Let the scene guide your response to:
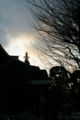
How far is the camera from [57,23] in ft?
40.2

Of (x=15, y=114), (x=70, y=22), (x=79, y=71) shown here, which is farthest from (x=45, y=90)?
(x=70, y=22)

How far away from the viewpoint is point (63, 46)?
12531mm

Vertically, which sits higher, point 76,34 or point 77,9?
point 77,9

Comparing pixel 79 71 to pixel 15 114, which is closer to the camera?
pixel 79 71

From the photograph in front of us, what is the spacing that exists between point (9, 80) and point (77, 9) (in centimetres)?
557

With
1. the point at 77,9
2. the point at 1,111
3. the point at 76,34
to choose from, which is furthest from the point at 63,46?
the point at 1,111

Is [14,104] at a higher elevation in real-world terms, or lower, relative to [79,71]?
lower

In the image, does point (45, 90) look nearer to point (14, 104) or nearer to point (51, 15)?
point (14, 104)

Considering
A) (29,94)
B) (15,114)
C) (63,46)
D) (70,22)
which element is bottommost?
(15,114)

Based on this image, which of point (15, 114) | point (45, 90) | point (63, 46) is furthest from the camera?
point (45, 90)

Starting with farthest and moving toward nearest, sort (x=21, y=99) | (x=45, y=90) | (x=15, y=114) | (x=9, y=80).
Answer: (x=45, y=90) → (x=15, y=114) → (x=21, y=99) → (x=9, y=80)

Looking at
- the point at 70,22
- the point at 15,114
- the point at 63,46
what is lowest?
the point at 15,114

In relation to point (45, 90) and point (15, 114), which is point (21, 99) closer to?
point (15, 114)

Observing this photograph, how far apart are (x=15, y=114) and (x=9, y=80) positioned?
3571 mm
